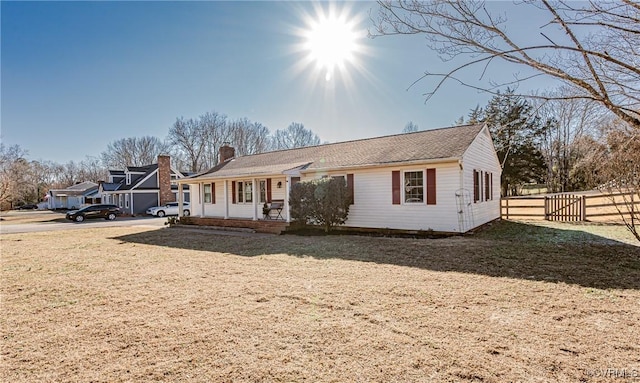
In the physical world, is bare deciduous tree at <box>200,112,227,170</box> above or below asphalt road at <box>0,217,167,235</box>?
above

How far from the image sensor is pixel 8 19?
1030cm

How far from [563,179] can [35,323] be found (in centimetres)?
4045

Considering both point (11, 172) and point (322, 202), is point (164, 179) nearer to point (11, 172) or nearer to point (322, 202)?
point (322, 202)

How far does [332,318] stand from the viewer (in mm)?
4281

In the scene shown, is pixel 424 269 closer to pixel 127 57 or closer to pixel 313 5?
pixel 313 5

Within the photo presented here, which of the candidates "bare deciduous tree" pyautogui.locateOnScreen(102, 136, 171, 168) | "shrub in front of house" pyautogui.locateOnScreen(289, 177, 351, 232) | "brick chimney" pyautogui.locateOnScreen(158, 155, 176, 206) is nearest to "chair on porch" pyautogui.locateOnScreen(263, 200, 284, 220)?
"shrub in front of house" pyautogui.locateOnScreen(289, 177, 351, 232)

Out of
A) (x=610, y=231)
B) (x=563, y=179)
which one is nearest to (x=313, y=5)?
(x=610, y=231)

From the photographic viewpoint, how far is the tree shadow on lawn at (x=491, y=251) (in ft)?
20.9

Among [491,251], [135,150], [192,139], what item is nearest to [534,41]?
[491,251]

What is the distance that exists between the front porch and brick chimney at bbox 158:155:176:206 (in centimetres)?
1563

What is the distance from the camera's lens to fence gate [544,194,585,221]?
52.1 feet

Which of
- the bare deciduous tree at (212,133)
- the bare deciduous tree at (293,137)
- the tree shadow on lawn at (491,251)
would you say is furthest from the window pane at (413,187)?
the bare deciduous tree at (212,133)

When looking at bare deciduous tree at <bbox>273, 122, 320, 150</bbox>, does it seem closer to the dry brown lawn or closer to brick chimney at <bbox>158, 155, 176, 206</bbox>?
brick chimney at <bbox>158, 155, 176, 206</bbox>

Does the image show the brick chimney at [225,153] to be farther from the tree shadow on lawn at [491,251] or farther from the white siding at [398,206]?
the white siding at [398,206]
